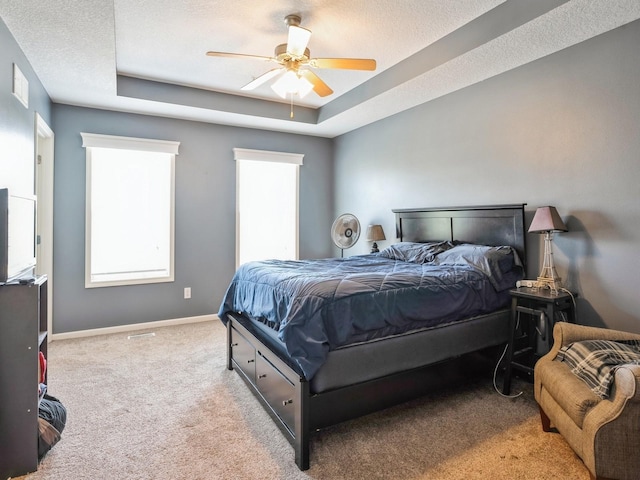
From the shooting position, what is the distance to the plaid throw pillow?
5.79 ft

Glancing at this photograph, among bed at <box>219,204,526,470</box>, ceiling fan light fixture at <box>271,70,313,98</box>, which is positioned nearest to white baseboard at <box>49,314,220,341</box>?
bed at <box>219,204,526,470</box>

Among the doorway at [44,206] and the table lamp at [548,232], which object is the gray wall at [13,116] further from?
the table lamp at [548,232]

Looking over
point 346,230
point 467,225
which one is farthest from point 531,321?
point 346,230

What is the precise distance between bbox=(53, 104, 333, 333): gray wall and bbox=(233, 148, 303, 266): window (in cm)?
12

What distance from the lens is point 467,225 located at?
3523 millimetres

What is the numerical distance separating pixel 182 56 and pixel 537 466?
13.0ft

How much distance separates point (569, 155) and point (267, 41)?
2.55 metres

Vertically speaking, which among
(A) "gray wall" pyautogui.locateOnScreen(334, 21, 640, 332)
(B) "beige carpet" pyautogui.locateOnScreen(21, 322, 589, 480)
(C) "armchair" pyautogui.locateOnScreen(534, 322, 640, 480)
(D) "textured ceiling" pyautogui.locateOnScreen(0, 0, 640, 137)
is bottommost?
(B) "beige carpet" pyautogui.locateOnScreen(21, 322, 589, 480)

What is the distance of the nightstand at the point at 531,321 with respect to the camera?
2500 mm

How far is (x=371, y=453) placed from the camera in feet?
6.52

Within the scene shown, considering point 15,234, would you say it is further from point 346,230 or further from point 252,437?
point 346,230

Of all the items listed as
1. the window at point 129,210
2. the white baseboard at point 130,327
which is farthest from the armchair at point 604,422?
the window at point 129,210

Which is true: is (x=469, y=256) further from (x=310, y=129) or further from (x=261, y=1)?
(x=310, y=129)

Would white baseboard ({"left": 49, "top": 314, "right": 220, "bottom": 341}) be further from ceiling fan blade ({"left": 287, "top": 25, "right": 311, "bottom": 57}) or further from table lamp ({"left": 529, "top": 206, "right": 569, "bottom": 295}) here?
table lamp ({"left": 529, "top": 206, "right": 569, "bottom": 295})
